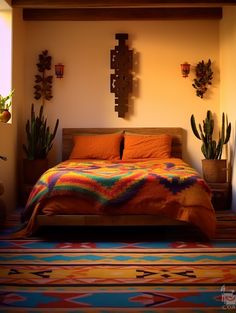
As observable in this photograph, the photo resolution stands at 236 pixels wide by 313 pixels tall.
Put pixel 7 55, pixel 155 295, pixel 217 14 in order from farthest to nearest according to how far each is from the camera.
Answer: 1. pixel 217 14
2. pixel 7 55
3. pixel 155 295

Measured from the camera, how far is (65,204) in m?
2.96

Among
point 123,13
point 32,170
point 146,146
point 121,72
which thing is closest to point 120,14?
point 123,13

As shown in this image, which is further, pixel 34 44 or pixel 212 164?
pixel 34 44

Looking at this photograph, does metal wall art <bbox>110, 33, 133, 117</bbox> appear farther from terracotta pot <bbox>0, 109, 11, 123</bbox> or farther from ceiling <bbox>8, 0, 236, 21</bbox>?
terracotta pot <bbox>0, 109, 11, 123</bbox>

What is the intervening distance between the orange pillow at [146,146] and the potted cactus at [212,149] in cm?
42

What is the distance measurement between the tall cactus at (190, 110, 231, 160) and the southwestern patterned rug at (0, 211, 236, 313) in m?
1.45

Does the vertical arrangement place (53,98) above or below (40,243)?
above

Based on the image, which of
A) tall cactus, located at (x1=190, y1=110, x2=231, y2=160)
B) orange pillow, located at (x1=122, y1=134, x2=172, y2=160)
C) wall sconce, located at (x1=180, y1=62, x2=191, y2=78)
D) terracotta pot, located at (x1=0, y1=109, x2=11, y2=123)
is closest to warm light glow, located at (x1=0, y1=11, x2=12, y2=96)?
terracotta pot, located at (x1=0, y1=109, x2=11, y2=123)

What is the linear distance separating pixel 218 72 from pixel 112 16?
5.41 feet

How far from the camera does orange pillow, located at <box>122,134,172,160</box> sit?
14.8 feet

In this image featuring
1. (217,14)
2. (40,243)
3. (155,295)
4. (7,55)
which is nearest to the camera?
(155,295)

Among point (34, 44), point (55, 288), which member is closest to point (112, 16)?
point (34, 44)

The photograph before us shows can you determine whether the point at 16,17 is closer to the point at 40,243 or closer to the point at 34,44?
the point at 34,44

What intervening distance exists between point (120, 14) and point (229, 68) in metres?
1.63
